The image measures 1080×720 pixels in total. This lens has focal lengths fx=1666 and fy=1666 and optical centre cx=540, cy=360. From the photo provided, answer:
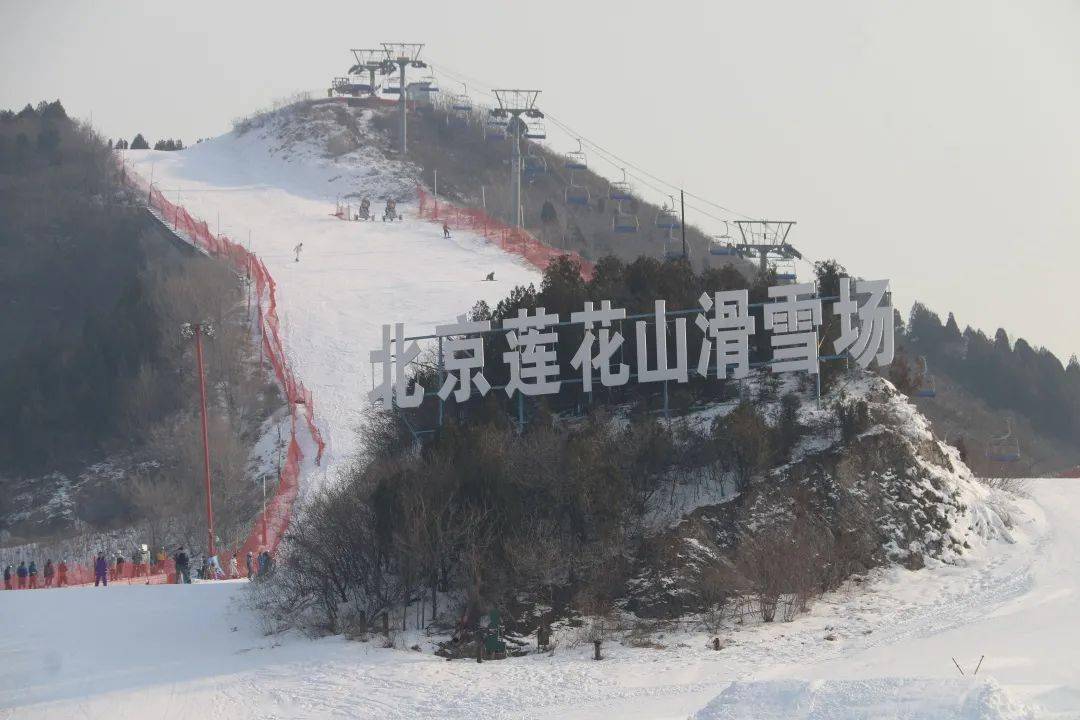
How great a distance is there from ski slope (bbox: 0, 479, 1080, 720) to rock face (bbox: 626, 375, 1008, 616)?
25.7 inches

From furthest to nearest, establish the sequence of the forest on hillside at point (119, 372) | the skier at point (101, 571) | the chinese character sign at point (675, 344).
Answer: the forest on hillside at point (119, 372)
the skier at point (101, 571)
the chinese character sign at point (675, 344)

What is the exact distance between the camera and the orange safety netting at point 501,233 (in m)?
67.1

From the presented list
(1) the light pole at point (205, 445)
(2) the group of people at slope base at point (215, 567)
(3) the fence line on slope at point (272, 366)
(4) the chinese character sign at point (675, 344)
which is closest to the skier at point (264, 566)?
(2) the group of people at slope base at point (215, 567)

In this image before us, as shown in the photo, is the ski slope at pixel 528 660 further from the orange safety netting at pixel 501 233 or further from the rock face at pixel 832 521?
the orange safety netting at pixel 501 233

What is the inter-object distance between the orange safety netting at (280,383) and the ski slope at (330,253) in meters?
0.43

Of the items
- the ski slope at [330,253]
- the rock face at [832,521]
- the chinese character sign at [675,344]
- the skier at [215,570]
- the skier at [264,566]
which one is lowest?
the skier at [215,570]

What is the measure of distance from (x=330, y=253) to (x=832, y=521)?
42.2m

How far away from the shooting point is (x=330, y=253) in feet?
228

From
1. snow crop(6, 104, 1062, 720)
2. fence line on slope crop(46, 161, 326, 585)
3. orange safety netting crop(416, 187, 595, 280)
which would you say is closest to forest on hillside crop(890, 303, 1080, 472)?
orange safety netting crop(416, 187, 595, 280)

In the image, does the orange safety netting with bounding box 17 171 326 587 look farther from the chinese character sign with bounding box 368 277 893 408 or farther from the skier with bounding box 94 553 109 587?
the chinese character sign with bounding box 368 277 893 408

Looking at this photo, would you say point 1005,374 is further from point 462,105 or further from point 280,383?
point 280,383

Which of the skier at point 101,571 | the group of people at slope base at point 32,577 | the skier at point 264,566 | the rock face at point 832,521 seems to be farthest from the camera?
the group of people at slope base at point 32,577

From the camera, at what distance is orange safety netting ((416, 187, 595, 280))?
67125mm

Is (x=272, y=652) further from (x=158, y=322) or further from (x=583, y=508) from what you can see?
(x=158, y=322)
